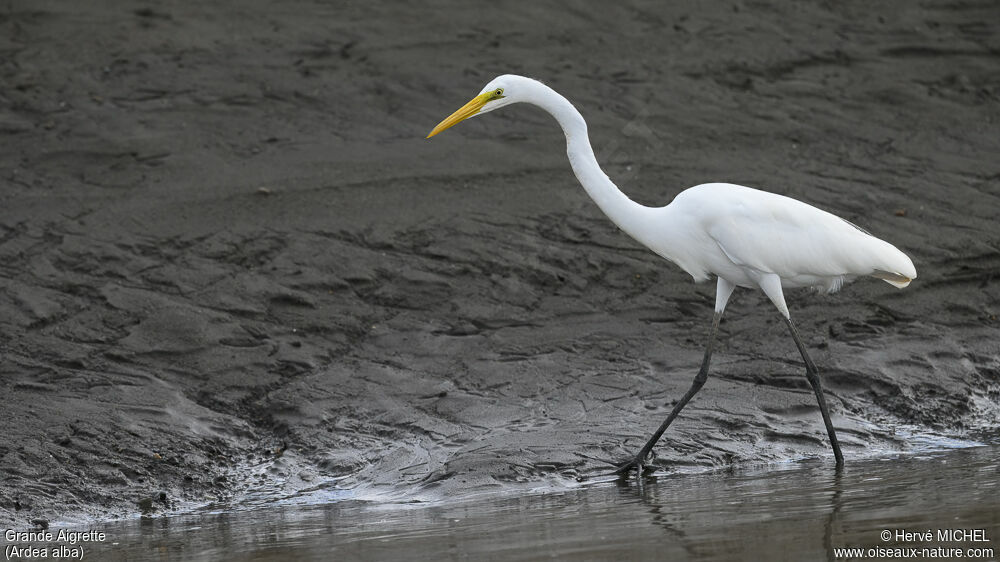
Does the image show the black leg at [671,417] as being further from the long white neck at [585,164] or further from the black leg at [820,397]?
the long white neck at [585,164]

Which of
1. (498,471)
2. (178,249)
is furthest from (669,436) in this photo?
(178,249)

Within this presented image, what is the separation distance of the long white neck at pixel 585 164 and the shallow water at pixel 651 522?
1.55 m

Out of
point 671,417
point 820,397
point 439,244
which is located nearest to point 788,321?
point 820,397

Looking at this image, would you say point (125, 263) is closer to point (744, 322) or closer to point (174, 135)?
point (174, 135)

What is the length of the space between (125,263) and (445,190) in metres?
2.52

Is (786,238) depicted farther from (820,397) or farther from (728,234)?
(820,397)

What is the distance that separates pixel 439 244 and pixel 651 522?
155 inches

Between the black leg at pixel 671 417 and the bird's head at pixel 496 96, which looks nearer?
the black leg at pixel 671 417

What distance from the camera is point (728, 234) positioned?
6.59 metres

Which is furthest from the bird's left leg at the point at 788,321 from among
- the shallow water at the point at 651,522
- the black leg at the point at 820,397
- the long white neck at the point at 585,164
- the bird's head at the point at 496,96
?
the bird's head at the point at 496,96

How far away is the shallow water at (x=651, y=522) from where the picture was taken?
4504mm

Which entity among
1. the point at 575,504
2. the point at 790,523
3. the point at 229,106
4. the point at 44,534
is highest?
the point at 229,106

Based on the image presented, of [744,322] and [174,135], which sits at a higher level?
[174,135]

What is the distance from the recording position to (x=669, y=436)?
667 centimetres
